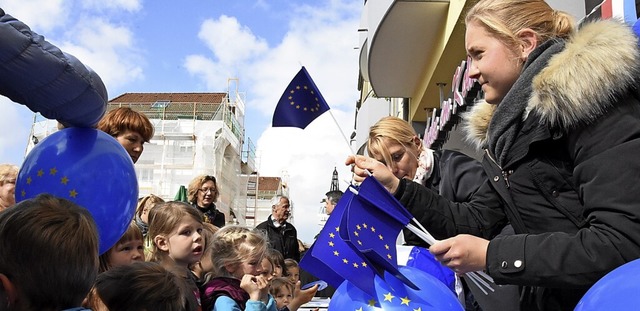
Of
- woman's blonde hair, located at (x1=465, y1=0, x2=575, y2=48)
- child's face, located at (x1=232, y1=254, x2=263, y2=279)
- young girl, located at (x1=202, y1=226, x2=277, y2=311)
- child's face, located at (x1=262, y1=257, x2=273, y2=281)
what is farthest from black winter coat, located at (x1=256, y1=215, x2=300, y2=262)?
woman's blonde hair, located at (x1=465, y1=0, x2=575, y2=48)

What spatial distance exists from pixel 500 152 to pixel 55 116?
5.48 feet

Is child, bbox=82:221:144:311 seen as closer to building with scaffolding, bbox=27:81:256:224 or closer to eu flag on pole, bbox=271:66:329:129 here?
eu flag on pole, bbox=271:66:329:129

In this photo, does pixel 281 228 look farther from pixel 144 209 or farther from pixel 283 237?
pixel 144 209

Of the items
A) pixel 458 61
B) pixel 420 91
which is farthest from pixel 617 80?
pixel 420 91

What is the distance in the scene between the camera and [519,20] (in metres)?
1.99

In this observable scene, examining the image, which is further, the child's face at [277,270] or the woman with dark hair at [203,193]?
the woman with dark hair at [203,193]

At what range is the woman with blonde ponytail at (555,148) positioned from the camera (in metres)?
1.56

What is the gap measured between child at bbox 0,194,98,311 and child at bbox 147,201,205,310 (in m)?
→ 1.95

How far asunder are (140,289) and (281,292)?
316cm

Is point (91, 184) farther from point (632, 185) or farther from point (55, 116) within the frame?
point (632, 185)

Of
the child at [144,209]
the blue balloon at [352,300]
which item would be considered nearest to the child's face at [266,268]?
the child at [144,209]

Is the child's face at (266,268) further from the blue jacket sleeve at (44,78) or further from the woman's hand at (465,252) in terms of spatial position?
the woman's hand at (465,252)

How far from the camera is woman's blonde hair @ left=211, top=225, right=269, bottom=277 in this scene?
3.99m

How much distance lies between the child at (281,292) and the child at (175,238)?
1.47 meters
